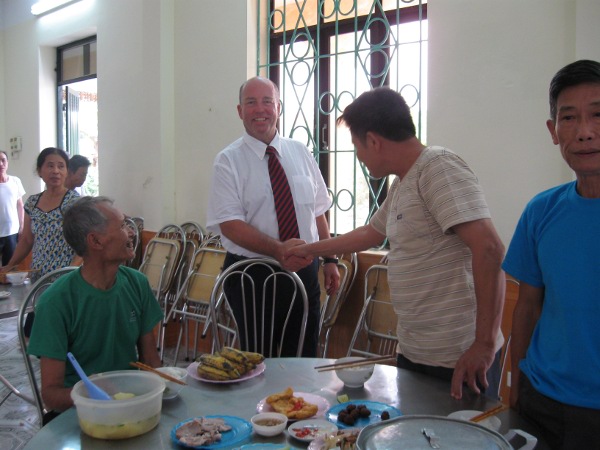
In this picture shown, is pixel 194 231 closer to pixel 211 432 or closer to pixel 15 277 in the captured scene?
pixel 15 277

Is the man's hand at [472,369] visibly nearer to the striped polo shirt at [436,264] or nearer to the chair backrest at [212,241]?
the striped polo shirt at [436,264]

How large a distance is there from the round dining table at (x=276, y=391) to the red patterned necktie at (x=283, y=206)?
2.93 feet

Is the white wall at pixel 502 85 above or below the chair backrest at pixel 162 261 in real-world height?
above

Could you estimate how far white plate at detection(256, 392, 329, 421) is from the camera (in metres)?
1.32

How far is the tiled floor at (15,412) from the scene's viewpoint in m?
2.81

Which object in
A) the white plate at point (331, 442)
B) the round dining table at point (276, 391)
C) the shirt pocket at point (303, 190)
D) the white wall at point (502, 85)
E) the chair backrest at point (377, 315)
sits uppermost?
the white wall at point (502, 85)

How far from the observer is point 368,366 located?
1.47m

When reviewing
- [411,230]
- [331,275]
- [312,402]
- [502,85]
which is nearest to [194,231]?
[331,275]

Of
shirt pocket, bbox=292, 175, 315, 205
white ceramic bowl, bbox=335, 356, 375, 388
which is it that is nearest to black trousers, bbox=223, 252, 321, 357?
shirt pocket, bbox=292, 175, 315, 205

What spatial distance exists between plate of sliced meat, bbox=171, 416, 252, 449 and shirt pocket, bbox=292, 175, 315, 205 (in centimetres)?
141

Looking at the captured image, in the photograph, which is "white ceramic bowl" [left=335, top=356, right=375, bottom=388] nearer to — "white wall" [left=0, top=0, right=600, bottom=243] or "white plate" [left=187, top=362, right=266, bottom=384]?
"white plate" [left=187, top=362, right=266, bottom=384]

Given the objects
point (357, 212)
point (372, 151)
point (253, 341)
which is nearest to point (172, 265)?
point (357, 212)

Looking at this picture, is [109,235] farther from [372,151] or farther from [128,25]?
[128,25]

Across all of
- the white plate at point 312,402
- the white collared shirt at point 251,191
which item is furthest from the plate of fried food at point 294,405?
the white collared shirt at point 251,191
